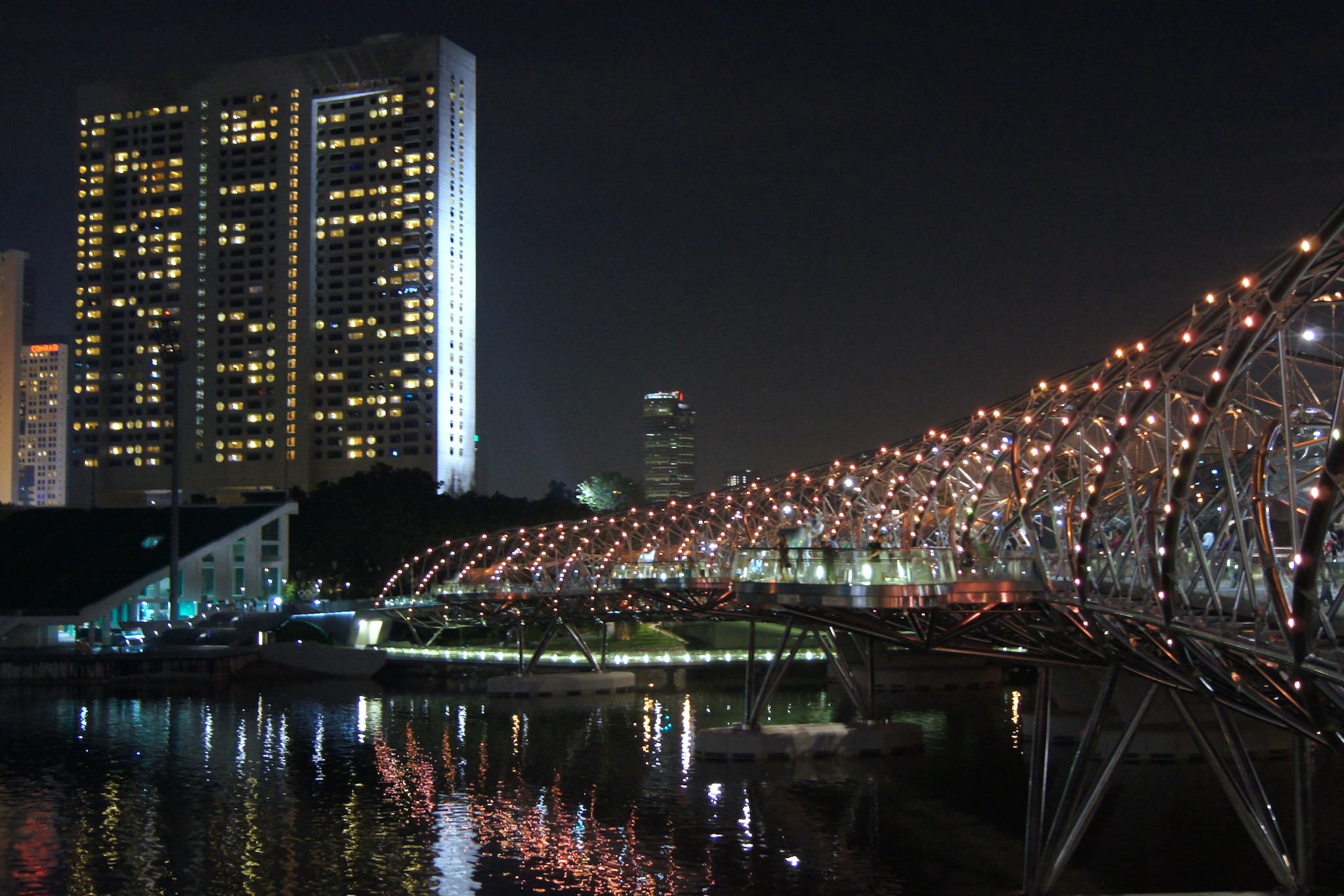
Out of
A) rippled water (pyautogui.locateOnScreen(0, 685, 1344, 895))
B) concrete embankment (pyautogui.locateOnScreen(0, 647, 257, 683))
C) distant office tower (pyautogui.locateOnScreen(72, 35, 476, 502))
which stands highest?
distant office tower (pyautogui.locateOnScreen(72, 35, 476, 502))

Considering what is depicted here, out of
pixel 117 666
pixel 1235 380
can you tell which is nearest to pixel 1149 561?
pixel 1235 380

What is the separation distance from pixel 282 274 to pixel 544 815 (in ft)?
530

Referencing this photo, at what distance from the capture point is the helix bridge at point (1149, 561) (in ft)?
63.9

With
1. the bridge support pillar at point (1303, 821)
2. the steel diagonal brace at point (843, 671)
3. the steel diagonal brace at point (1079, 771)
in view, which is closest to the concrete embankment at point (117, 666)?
the steel diagonal brace at point (843, 671)

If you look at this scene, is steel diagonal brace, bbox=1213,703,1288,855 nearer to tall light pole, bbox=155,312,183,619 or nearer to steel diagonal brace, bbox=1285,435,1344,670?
steel diagonal brace, bbox=1285,435,1344,670

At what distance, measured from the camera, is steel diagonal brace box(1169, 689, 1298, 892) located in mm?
27906

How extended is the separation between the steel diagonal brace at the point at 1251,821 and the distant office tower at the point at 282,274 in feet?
546

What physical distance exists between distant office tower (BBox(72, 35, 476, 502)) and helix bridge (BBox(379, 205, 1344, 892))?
13651cm

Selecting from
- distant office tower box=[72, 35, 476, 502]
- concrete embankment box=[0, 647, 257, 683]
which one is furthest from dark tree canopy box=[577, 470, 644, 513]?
concrete embankment box=[0, 647, 257, 683]

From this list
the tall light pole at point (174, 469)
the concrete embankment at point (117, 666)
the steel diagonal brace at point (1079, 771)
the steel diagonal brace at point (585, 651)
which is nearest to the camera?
the steel diagonal brace at point (1079, 771)

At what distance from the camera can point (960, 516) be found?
213 feet

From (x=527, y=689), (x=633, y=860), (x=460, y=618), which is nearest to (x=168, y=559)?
(x=460, y=618)

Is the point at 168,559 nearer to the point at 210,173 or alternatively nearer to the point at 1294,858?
the point at 1294,858

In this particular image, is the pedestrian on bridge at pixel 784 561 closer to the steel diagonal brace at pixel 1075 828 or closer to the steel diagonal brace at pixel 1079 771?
the steel diagonal brace at pixel 1079 771
